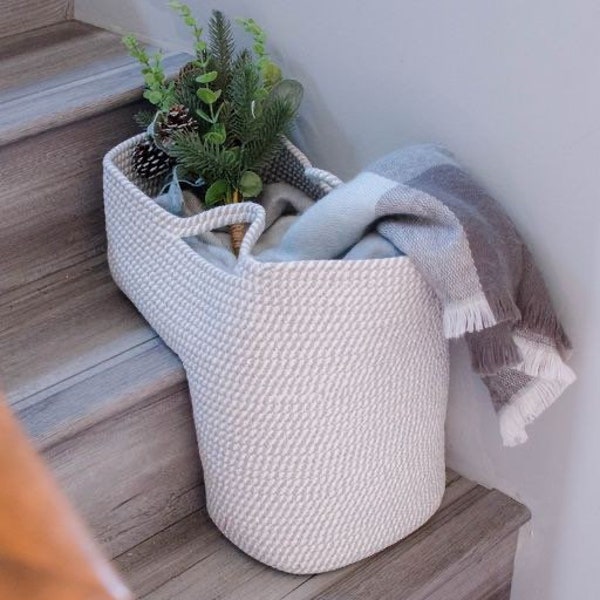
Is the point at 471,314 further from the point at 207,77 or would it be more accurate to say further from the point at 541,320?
the point at 207,77

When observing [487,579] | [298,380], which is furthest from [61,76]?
[487,579]

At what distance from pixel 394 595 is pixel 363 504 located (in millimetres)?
101

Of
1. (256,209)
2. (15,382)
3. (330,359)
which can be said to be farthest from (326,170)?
(15,382)

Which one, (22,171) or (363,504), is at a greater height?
(22,171)

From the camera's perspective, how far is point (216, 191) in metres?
1.06

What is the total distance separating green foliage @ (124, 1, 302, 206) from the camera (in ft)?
3.40

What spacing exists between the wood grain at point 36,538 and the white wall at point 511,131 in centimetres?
64

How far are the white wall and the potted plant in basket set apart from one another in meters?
0.06

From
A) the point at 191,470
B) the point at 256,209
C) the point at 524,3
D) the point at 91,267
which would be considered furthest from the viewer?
the point at 91,267

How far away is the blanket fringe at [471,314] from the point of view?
2.93 feet

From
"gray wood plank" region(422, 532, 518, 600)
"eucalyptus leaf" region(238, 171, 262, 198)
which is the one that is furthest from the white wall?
"eucalyptus leaf" region(238, 171, 262, 198)

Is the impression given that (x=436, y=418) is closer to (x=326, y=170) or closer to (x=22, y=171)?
(x=326, y=170)

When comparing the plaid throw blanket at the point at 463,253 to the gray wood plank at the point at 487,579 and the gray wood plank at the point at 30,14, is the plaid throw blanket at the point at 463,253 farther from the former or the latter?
the gray wood plank at the point at 30,14

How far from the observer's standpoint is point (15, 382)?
3.39ft
